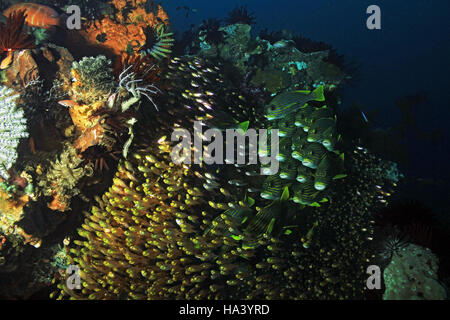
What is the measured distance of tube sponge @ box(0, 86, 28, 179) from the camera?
3648mm

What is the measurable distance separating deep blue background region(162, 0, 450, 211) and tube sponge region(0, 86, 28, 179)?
9.48 metres

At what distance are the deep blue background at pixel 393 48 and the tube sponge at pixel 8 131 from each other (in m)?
9.48

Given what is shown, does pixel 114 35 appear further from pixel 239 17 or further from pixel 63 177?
pixel 239 17

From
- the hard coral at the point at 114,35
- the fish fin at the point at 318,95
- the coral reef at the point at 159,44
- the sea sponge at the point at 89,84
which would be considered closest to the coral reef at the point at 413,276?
the fish fin at the point at 318,95

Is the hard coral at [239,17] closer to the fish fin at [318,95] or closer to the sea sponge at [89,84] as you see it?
the fish fin at [318,95]

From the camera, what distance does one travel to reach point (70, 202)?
4195 mm

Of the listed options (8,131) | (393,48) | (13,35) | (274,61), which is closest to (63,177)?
(8,131)

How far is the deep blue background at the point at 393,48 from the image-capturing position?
19.2 metres

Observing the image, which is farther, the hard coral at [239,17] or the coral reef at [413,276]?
the hard coral at [239,17]

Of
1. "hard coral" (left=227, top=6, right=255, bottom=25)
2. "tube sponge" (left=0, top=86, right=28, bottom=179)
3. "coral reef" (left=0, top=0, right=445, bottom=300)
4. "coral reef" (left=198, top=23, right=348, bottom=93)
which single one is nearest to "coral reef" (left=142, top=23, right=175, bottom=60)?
"coral reef" (left=198, top=23, right=348, bottom=93)

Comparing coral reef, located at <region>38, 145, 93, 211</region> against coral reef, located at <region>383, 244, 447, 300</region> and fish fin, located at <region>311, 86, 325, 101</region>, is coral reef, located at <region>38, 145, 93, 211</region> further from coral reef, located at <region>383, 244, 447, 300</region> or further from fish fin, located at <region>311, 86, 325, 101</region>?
coral reef, located at <region>383, 244, 447, 300</region>
